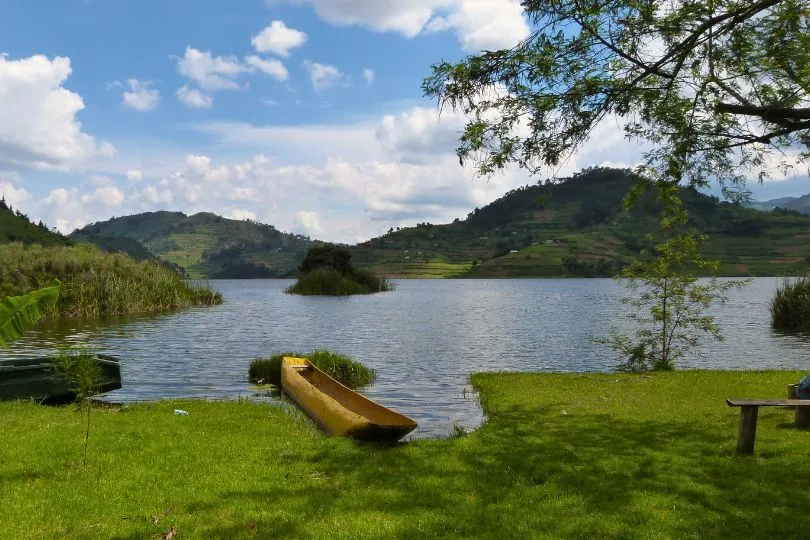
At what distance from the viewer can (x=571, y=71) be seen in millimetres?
12156

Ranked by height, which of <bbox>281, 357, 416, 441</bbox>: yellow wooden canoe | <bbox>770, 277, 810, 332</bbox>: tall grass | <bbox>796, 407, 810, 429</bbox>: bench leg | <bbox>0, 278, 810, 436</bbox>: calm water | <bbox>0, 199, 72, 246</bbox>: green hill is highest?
<bbox>0, 199, 72, 246</bbox>: green hill

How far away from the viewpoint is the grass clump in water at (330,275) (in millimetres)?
111062

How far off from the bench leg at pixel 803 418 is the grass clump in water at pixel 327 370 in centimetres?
1651

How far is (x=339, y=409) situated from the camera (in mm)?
15508

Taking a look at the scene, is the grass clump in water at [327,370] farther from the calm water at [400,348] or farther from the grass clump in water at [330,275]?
the grass clump in water at [330,275]

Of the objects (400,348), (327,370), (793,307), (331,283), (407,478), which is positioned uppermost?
(793,307)

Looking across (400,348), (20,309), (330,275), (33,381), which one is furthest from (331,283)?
(20,309)

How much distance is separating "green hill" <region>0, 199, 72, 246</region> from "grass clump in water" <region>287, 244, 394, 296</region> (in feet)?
154

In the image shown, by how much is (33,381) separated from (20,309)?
36.8ft

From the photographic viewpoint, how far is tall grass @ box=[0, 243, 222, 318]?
51.2 m

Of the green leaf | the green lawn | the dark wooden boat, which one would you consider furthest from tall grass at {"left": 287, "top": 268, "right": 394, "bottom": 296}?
the green leaf

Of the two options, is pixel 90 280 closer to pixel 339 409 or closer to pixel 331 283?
pixel 339 409

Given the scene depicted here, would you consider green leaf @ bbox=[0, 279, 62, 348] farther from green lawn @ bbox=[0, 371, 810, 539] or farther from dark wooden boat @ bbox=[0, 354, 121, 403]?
dark wooden boat @ bbox=[0, 354, 121, 403]

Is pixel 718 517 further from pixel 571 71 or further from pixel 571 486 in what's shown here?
pixel 571 71
